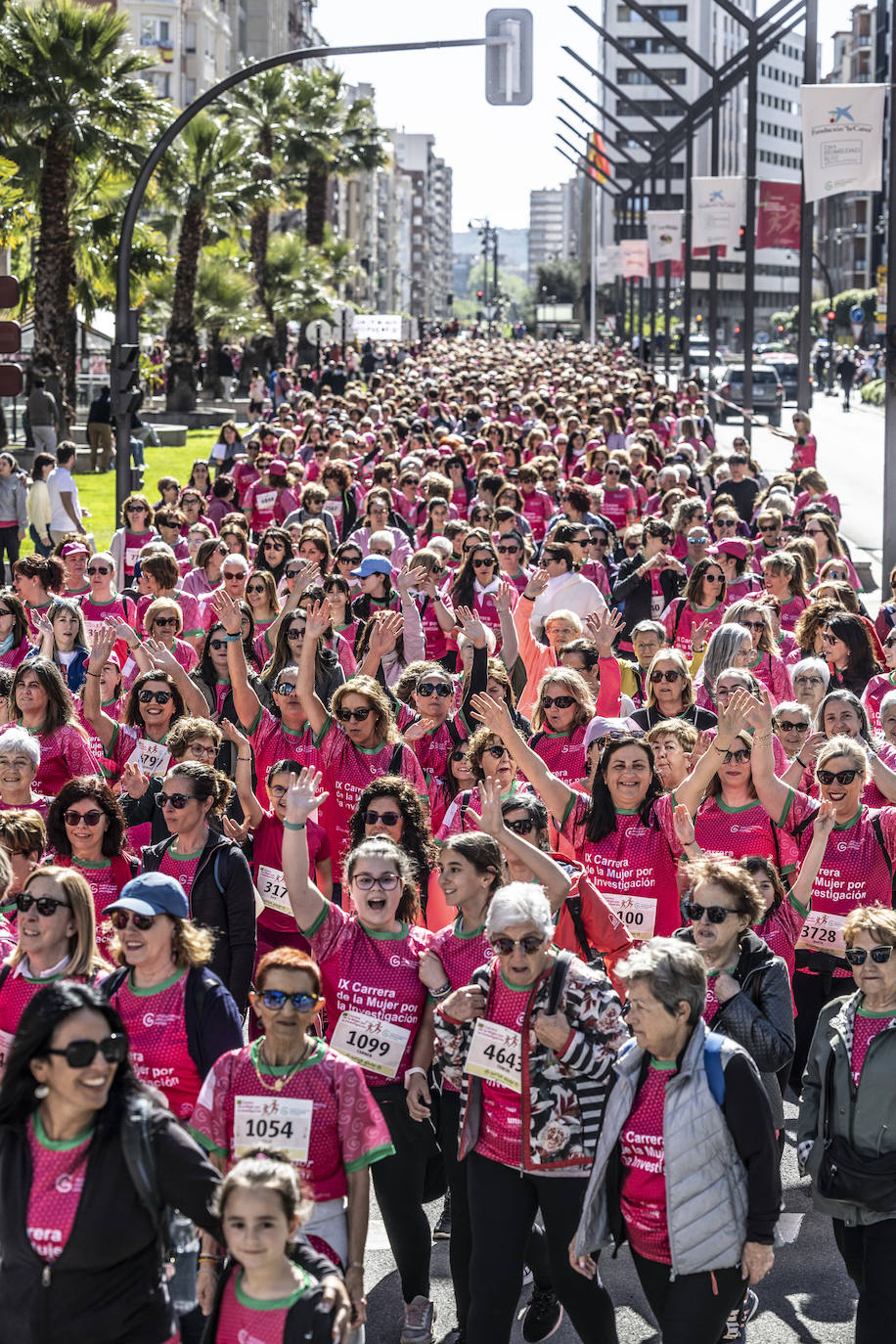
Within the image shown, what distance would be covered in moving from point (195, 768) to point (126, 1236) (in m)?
2.54

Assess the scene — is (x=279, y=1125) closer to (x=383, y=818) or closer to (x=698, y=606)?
(x=383, y=818)

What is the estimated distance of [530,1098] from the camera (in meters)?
5.29

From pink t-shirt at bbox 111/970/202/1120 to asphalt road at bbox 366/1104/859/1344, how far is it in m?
1.13

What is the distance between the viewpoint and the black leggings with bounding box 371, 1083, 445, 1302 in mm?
5805

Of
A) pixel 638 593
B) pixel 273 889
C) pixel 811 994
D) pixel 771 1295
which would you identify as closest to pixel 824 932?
pixel 811 994

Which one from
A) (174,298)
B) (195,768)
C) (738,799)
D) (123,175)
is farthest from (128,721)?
(174,298)

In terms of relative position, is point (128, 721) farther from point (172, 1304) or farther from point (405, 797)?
point (172, 1304)

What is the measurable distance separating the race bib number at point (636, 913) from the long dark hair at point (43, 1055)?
8.88 ft

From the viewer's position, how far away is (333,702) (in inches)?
316

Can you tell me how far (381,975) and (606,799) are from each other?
1466 mm

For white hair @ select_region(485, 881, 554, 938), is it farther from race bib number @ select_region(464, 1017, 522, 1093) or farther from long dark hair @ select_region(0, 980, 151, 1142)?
long dark hair @ select_region(0, 980, 151, 1142)

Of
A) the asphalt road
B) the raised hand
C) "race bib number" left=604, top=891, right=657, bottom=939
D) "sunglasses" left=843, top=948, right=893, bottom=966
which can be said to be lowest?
the asphalt road

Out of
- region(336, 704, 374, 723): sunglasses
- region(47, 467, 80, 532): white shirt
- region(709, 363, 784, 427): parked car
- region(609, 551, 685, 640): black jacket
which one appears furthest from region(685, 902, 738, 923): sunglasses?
region(709, 363, 784, 427): parked car

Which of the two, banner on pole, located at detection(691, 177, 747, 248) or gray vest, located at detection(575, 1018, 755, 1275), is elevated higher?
banner on pole, located at detection(691, 177, 747, 248)
